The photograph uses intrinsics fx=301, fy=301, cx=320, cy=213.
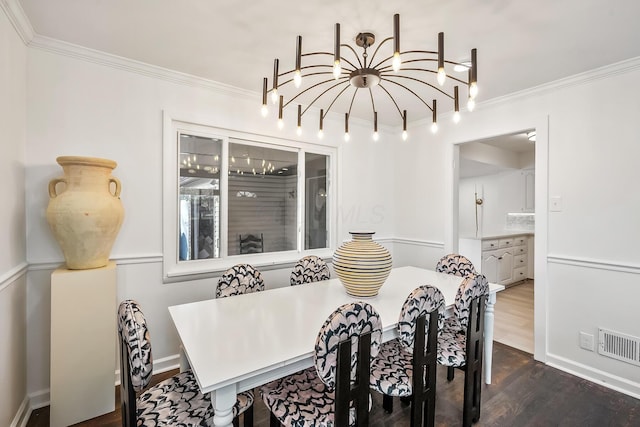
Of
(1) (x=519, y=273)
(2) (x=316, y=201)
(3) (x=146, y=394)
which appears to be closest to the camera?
(3) (x=146, y=394)

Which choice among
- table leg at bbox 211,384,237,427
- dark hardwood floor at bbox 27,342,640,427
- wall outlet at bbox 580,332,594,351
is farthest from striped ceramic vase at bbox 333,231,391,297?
wall outlet at bbox 580,332,594,351

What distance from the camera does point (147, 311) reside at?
7.79ft

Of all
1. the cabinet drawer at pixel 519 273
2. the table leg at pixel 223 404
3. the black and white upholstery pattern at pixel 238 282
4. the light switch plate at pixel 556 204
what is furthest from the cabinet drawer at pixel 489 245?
the table leg at pixel 223 404

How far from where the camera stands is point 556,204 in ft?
8.41

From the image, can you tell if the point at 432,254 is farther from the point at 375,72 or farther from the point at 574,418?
the point at 375,72

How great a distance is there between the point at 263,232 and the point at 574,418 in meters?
2.77

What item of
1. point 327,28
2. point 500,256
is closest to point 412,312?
point 327,28

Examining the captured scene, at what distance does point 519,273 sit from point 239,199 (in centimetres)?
488

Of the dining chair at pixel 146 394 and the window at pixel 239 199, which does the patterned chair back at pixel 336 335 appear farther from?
the window at pixel 239 199

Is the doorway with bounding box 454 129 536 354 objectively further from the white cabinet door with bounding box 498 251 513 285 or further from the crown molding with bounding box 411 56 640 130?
the crown molding with bounding box 411 56 640 130

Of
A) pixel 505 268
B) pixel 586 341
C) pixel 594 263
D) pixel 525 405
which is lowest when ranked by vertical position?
pixel 525 405

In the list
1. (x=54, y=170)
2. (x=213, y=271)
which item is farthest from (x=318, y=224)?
(x=54, y=170)

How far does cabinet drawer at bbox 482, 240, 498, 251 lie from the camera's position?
4504mm

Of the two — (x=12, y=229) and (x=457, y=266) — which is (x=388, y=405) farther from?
(x=12, y=229)
